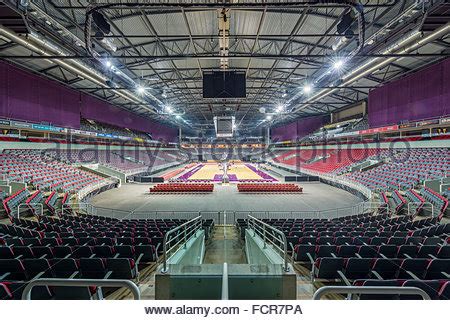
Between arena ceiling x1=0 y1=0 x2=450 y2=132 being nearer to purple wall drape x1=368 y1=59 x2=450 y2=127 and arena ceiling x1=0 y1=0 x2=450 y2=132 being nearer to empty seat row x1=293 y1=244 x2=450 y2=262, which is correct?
purple wall drape x1=368 y1=59 x2=450 y2=127

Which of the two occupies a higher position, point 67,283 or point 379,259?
point 67,283

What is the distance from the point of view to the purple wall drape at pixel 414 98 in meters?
18.7

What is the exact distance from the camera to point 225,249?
783 cm

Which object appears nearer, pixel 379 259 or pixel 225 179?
pixel 379 259

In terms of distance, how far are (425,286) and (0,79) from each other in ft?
85.0

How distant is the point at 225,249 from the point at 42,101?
76.9 ft

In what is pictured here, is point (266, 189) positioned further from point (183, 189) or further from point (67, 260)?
point (67, 260)

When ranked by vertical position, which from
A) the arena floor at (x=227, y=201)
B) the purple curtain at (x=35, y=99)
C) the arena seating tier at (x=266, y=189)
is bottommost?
the arena floor at (x=227, y=201)

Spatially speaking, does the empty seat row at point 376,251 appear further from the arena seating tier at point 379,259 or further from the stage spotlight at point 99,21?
the stage spotlight at point 99,21

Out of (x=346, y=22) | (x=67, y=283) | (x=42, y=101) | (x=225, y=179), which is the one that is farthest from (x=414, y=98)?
(x=42, y=101)

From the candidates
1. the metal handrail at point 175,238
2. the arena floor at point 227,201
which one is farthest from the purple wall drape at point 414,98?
the metal handrail at point 175,238

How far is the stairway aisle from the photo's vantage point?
6852 mm

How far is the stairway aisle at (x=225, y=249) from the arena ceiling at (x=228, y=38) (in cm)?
833

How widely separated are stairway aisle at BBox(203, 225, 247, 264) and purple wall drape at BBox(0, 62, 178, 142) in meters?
20.0
